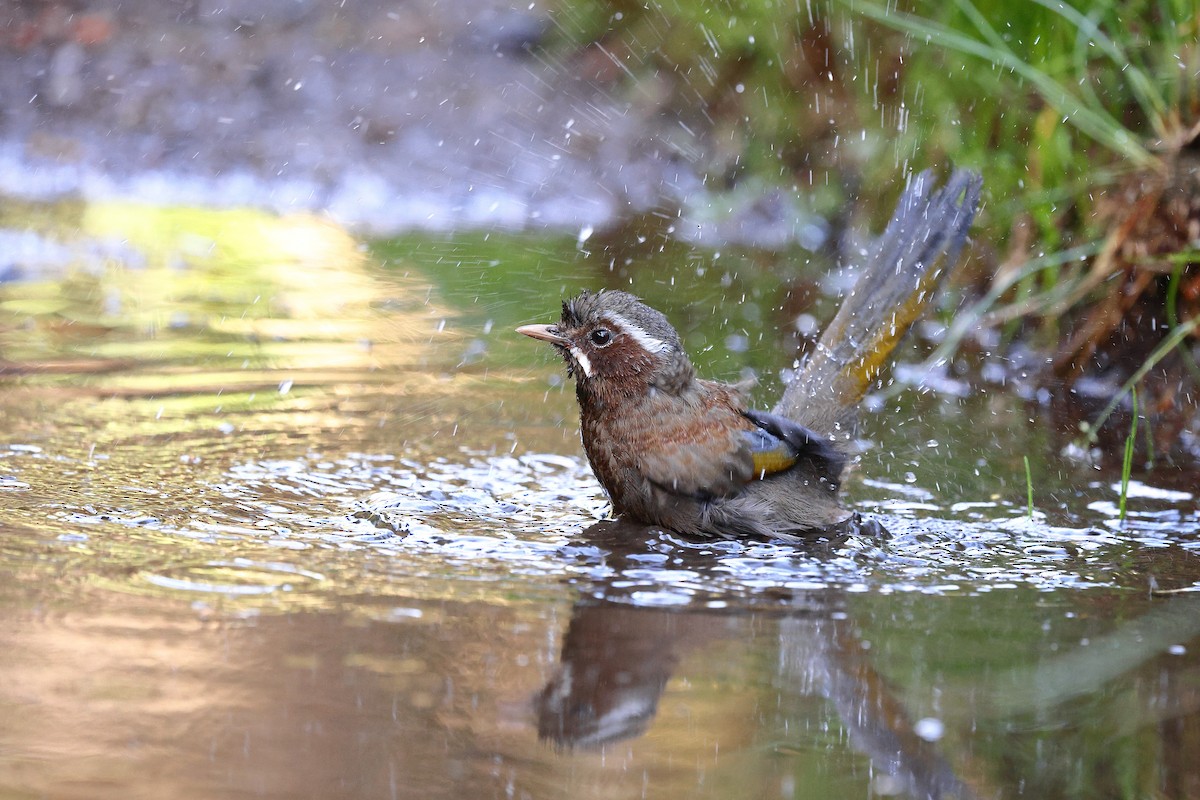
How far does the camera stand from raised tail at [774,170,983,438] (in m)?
5.95

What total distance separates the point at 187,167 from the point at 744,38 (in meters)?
4.68

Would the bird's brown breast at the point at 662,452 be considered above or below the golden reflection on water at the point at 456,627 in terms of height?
above

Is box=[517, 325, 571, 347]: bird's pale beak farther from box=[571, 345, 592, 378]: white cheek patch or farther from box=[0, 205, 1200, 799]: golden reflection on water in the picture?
box=[0, 205, 1200, 799]: golden reflection on water

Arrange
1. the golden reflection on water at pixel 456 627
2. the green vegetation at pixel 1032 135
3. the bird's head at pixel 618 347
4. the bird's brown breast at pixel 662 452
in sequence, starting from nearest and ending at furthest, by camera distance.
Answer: the golden reflection on water at pixel 456 627 → the bird's brown breast at pixel 662 452 → the bird's head at pixel 618 347 → the green vegetation at pixel 1032 135

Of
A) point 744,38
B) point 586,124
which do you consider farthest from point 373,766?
point 586,124

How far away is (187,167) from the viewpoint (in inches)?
483

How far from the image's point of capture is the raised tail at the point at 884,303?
595 centimetres

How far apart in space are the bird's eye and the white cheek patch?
65 mm

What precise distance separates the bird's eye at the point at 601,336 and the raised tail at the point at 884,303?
97 centimetres

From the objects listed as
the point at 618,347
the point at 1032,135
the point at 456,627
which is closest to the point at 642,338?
the point at 618,347

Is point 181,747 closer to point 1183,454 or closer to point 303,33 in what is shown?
point 1183,454

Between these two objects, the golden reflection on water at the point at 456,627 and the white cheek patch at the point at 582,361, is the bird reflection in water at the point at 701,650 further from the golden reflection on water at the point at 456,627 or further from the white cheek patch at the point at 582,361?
the white cheek patch at the point at 582,361

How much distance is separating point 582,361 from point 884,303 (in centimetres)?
136

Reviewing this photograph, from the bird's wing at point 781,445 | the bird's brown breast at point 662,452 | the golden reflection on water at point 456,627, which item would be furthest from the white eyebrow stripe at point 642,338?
the golden reflection on water at point 456,627
